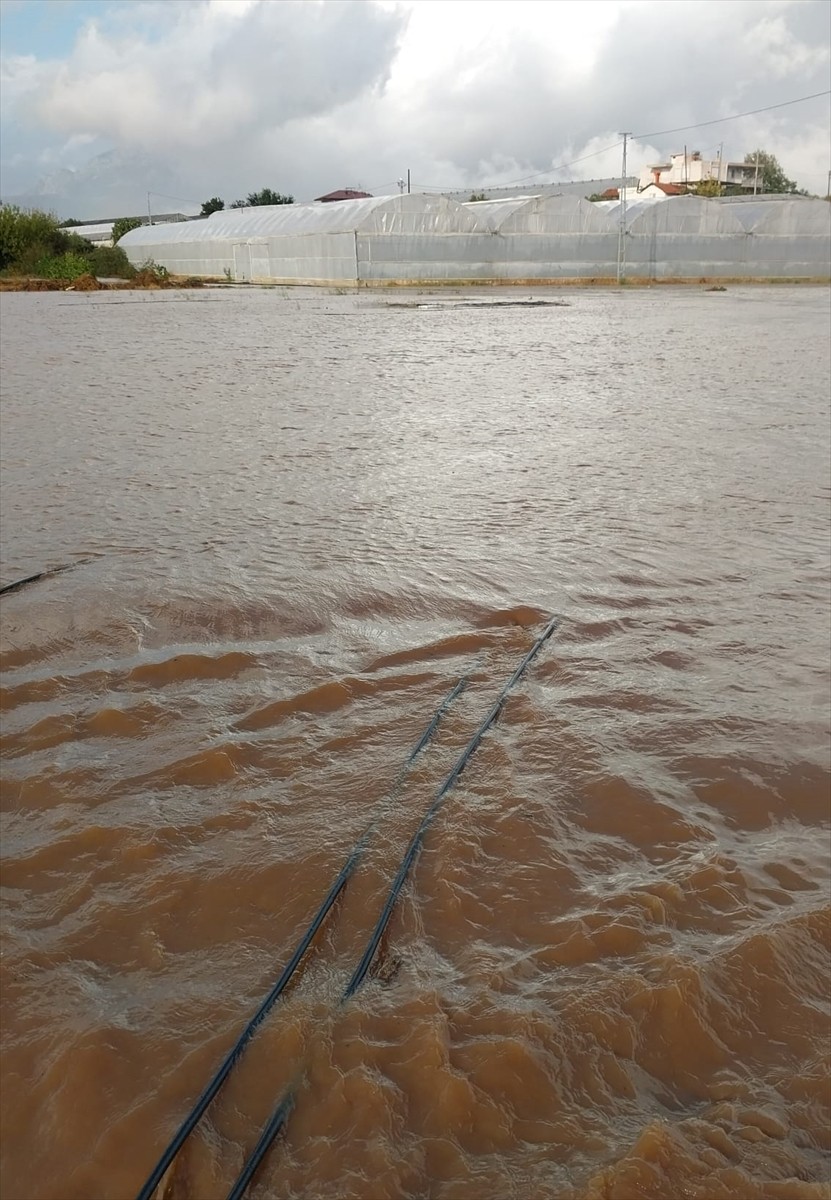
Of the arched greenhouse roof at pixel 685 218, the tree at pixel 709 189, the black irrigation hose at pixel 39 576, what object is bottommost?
the black irrigation hose at pixel 39 576

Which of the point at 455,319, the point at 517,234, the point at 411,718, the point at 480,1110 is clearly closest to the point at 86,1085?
the point at 480,1110

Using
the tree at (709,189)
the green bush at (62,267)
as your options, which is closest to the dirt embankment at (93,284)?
the green bush at (62,267)

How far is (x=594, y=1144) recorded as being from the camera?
1805mm

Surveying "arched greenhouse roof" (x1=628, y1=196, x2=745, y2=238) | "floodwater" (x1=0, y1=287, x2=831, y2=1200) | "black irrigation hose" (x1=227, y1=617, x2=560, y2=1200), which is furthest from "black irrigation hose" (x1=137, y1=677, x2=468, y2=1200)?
"arched greenhouse roof" (x1=628, y1=196, x2=745, y2=238)

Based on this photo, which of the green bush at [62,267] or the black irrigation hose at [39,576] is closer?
the black irrigation hose at [39,576]

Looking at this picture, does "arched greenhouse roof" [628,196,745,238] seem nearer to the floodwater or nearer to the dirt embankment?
the dirt embankment

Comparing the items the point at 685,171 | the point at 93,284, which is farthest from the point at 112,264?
the point at 685,171

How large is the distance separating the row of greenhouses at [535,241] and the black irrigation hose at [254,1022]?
97.4 feet

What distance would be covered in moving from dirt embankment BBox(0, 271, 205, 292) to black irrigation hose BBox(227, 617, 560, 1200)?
28337 millimetres

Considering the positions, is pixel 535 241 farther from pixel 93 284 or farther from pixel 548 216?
pixel 93 284

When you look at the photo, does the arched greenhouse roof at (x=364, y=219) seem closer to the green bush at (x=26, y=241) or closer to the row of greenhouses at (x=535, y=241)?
the row of greenhouses at (x=535, y=241)

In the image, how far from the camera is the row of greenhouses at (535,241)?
30.6 meters

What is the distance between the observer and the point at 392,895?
97.3 inches

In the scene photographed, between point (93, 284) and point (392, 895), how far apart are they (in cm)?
3003
